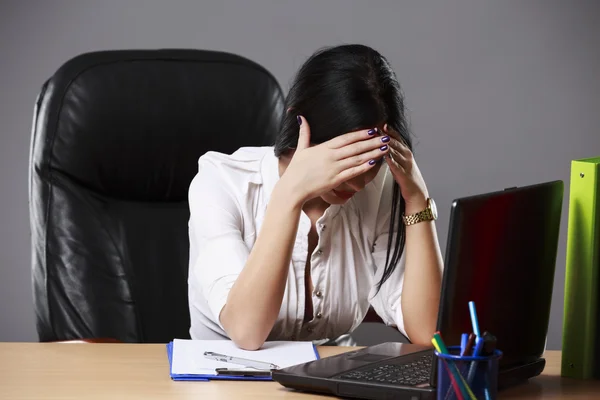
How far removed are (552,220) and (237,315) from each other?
474 millimetres

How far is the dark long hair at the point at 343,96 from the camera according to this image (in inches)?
50.2

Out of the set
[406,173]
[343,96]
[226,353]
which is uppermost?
[343,96]

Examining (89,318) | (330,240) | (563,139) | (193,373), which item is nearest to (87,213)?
(89,318)

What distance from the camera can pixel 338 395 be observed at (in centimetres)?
95

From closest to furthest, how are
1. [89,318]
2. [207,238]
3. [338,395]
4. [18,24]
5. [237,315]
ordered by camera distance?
[338,395]
[237,315]
[207,238]
[89,318]
[18,24]

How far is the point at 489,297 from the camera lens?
2.99ft

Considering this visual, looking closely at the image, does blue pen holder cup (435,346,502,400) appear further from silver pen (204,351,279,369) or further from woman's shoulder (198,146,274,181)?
woman's shoulder (198,146,274,181)

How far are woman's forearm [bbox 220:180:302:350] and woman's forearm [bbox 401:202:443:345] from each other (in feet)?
0.71

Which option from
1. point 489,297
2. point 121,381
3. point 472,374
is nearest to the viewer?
point 472,374

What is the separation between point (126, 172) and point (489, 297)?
40.9 inches

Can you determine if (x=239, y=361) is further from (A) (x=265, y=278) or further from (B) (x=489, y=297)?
(B) (x=489, y=297)

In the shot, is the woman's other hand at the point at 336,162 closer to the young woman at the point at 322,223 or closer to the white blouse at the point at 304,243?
the young woman at the point at 322,223

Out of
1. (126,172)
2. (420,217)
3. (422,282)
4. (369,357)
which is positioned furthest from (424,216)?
(126,172)

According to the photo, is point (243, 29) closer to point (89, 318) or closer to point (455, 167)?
point (455, 167)
